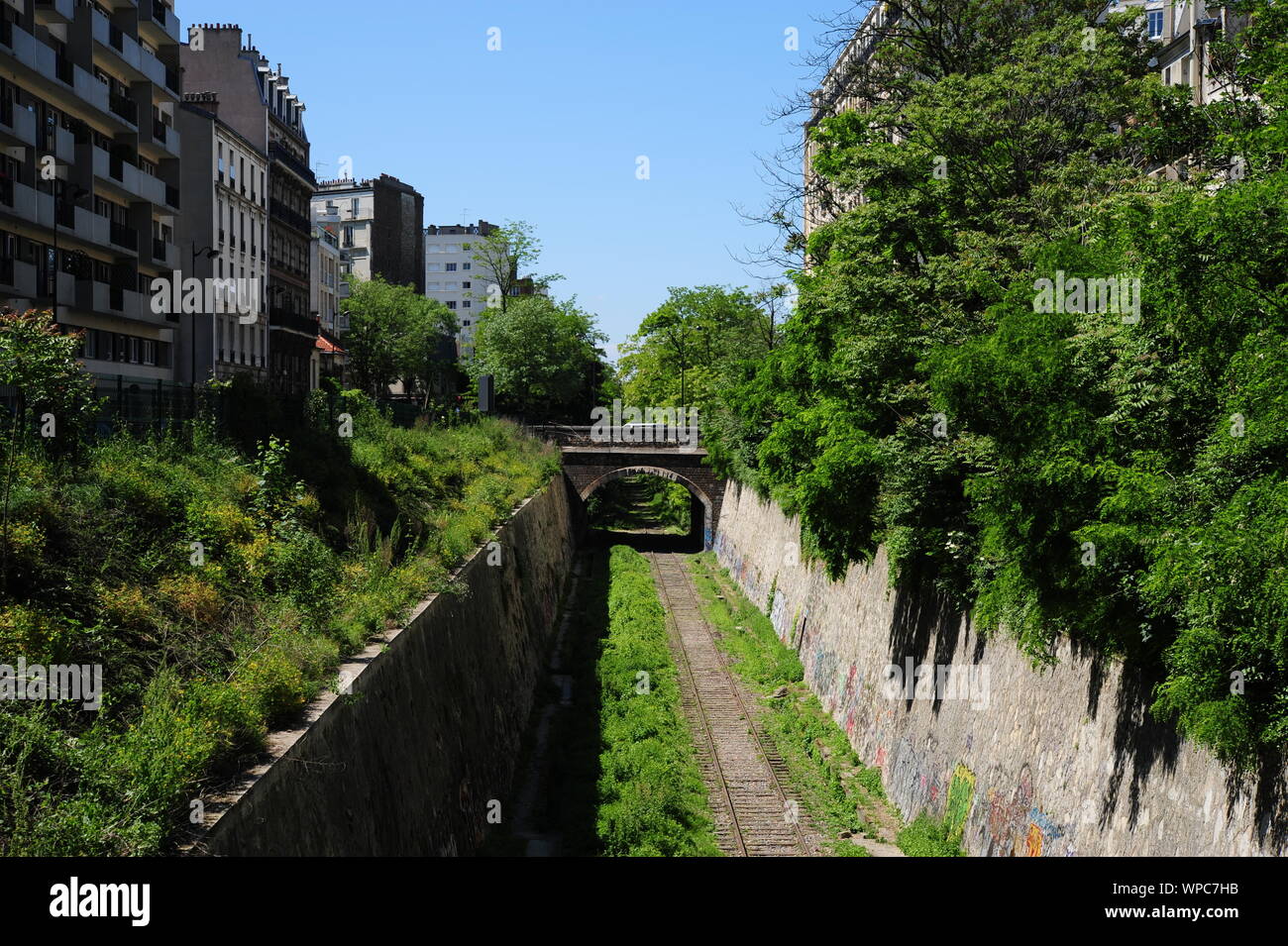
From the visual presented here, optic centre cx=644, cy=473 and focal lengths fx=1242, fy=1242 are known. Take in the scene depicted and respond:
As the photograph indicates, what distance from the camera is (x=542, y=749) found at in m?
28.2

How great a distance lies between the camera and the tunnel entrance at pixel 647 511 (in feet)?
222

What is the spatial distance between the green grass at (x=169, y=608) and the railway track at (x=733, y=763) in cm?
734

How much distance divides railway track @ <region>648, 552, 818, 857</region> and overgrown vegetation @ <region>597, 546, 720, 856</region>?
15.6 inches

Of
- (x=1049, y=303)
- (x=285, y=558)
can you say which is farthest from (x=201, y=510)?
(x=1049, y=303)

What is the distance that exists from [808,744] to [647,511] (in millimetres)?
68061

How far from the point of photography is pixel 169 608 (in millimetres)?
14727

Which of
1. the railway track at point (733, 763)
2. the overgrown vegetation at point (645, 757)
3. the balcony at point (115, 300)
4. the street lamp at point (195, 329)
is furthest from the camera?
the street lamp at point (195, 329)

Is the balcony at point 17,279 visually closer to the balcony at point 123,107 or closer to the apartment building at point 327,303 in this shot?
the balcony at point 123,107

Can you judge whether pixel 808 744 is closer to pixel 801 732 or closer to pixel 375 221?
pixel 801 732

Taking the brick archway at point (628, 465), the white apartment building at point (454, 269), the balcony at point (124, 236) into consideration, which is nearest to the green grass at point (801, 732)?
the brick archway at point (628, 465)

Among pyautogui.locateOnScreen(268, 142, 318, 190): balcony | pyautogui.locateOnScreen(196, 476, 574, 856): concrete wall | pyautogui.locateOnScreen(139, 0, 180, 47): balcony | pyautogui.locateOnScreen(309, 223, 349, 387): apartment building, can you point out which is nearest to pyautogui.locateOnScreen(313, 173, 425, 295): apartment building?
pyautogui.locateOnScreen(309, 223, 349, 387): apartment building

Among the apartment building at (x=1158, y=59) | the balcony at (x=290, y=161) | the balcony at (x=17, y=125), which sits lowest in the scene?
the balcony at (x=17, y=125)

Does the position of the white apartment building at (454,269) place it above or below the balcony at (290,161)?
above

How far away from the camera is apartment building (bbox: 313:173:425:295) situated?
115750 millimetres
